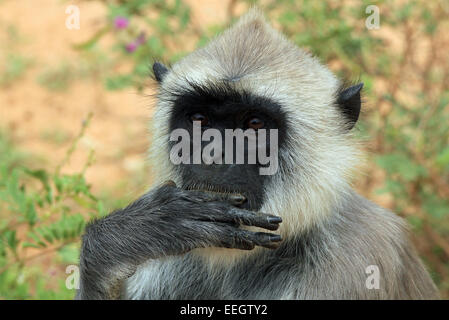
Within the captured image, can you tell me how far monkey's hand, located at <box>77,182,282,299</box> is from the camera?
9.55ft

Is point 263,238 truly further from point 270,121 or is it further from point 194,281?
point 194,281

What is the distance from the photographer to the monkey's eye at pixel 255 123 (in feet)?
10.5

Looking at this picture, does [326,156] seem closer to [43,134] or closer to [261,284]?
Result: [261,284]

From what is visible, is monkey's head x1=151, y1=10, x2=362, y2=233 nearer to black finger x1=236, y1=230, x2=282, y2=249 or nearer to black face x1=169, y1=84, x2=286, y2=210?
black face x1=169, y1=84, x2=286, y2=210

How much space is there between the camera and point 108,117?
29.3 ft

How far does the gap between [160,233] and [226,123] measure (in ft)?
2.08

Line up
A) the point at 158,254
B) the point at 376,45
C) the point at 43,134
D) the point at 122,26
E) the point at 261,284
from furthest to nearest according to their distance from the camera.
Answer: the point at 43,134 → the point at 376,45 → the point at 122,26 → the point at 261,284 → the point at 158,254

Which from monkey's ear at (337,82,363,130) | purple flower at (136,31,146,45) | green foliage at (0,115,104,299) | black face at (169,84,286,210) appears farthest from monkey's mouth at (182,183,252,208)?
purple flower at (136,31,146,45)

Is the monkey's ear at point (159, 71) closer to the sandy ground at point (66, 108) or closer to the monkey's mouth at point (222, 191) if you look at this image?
the monkey's mouth at point (222, 191)

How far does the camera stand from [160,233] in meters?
3.12
